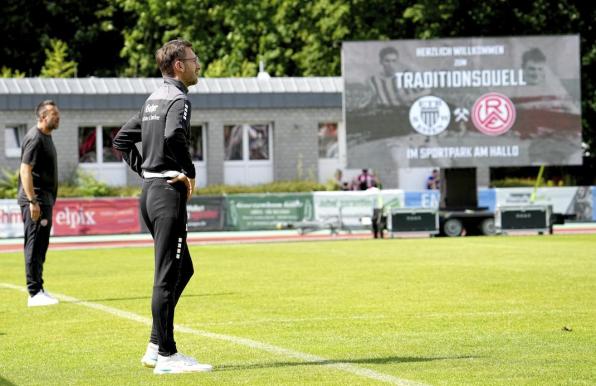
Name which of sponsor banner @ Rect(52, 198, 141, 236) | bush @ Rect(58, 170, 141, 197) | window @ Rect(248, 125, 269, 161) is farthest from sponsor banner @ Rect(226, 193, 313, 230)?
window @ Rect(248, 125, 269, 161)

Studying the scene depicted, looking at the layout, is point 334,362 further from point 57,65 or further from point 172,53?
point 57,65

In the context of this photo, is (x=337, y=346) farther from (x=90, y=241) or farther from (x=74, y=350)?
(x=90, y=241)


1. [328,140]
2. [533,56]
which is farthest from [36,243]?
[328,140]

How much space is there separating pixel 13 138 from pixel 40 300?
3053 cm

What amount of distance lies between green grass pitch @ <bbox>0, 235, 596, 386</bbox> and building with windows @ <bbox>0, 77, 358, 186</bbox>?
23.2 metres

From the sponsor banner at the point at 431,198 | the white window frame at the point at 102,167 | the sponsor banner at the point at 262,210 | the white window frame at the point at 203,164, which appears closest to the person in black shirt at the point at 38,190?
the sponsor banner at the point at 262,210

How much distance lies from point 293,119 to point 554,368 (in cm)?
3805

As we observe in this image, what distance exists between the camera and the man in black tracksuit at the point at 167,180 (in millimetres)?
8109

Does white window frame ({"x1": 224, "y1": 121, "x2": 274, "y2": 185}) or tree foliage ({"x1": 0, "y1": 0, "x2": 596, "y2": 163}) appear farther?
tree foliage ({"x1": 0, "y1": 0, "x2": 596, "y2": 163})

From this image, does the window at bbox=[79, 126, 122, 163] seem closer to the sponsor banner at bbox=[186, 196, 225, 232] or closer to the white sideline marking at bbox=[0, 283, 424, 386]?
the sponsor banner at bbox=[186, 196, 225, 232]

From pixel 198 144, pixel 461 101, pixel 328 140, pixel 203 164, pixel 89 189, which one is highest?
pixel 461 101

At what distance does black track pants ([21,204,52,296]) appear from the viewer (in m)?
13.6

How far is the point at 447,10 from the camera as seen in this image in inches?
1984

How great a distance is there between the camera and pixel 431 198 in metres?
38.2
